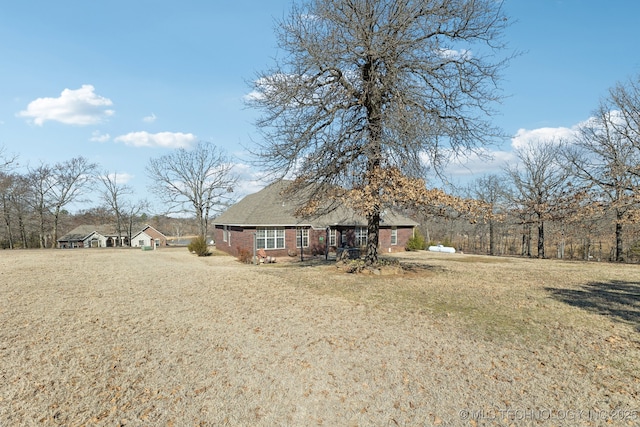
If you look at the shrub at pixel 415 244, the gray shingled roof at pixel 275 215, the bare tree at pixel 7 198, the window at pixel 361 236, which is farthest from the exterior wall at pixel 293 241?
the bare tree at pixel 7 198

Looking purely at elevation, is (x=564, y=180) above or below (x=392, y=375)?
above

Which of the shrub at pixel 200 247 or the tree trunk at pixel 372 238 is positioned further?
the shrub at pixel 200 247

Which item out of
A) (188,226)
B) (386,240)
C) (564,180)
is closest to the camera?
(564,180)

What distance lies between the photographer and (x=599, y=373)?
17.4 ft

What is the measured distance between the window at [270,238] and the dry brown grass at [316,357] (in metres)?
13.4

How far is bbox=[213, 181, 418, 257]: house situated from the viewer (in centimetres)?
2455

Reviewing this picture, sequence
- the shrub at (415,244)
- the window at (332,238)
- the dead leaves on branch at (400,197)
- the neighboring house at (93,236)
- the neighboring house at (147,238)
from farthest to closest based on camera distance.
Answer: the neighboring house at (93,236), the neighboring house at (147,238), the shrub at (415,244), the window at (332,238), the dead leaves on branch at (400,197)

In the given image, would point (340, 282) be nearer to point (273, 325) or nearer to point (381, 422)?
point (273, 325)

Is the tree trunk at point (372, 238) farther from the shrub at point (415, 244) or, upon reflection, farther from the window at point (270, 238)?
the shrub at point (415, 244)

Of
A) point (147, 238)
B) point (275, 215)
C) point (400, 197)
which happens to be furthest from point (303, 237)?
point (147, 238)

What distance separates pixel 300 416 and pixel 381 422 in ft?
3.36

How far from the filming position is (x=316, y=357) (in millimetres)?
5992

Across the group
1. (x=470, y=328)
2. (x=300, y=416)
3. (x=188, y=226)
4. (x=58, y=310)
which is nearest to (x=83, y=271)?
(x=58, y=310)

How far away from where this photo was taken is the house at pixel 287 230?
2455cm
